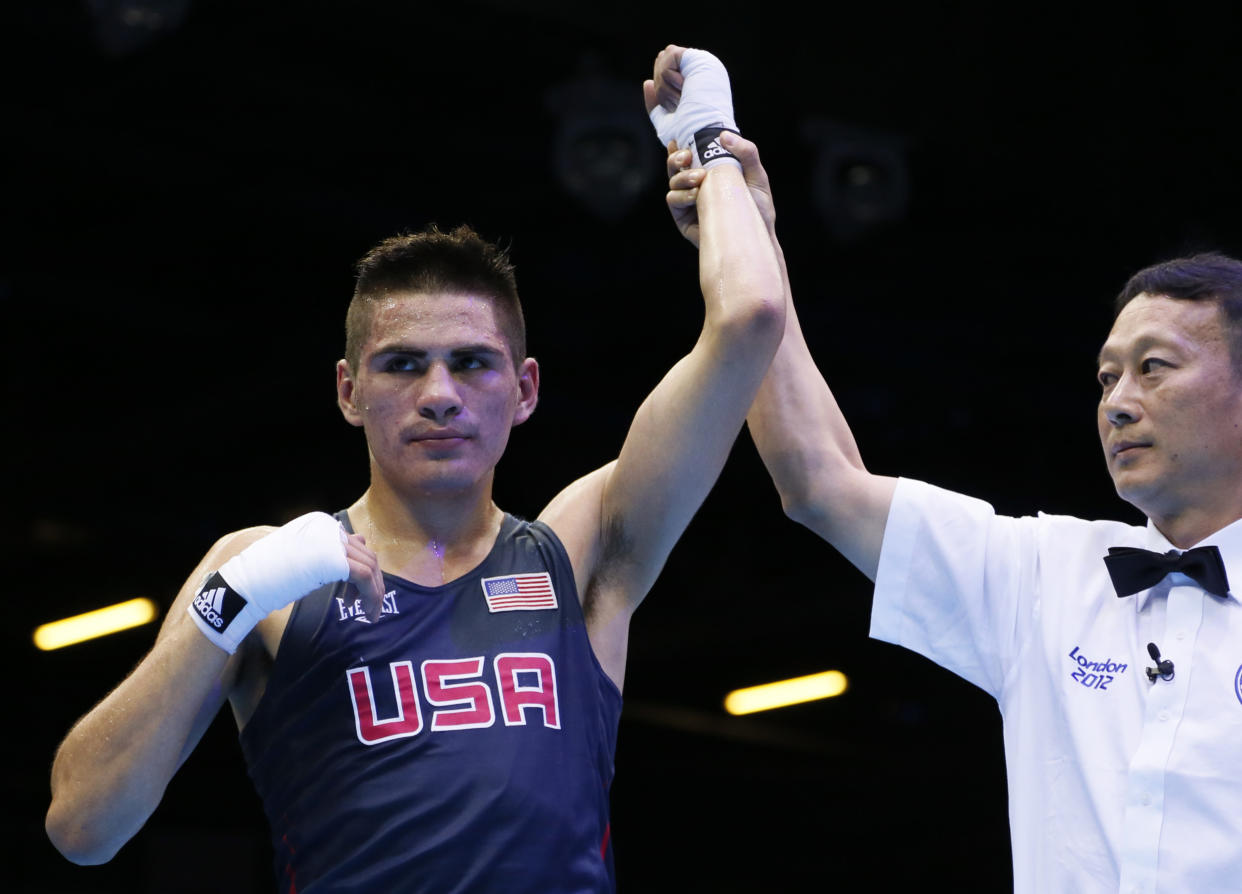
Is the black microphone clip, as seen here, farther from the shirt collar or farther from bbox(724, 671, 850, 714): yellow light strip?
bbox(724, 671, 850, 714): yellow light strip

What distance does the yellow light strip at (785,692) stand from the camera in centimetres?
1225

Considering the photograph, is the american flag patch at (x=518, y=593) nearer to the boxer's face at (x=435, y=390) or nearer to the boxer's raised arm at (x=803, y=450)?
the boxer's face at (x=435, y=390)

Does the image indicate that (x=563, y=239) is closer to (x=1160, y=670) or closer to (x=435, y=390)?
(x=435, y=390)

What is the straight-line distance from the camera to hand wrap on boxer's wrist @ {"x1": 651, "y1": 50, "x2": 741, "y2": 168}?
3340mm

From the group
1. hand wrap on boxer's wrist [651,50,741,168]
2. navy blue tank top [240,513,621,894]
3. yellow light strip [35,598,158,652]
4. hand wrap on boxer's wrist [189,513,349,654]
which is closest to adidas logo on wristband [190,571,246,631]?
hand wrap on boxer's wrist [189,513,349,654]

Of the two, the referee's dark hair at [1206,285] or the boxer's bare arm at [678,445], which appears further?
the referee's dark hair at [1206,285]

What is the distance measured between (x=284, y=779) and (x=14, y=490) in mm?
7185

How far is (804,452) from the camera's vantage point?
3.40 metres

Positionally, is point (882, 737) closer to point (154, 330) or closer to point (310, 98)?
point (154, 330)

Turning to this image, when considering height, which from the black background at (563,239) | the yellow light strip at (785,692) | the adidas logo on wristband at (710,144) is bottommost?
the yellow light strip at (785,692)

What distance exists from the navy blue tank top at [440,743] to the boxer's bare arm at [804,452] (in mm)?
662

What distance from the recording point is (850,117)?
5949mm

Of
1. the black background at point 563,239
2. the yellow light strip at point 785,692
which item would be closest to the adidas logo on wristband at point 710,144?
the black background at point 563,239

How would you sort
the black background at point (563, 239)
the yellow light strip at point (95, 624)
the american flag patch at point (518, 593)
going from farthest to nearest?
the yellow light strip at point (95, 624) → the black background at point (563, 239) → the american flag patch at point (518, 593)
